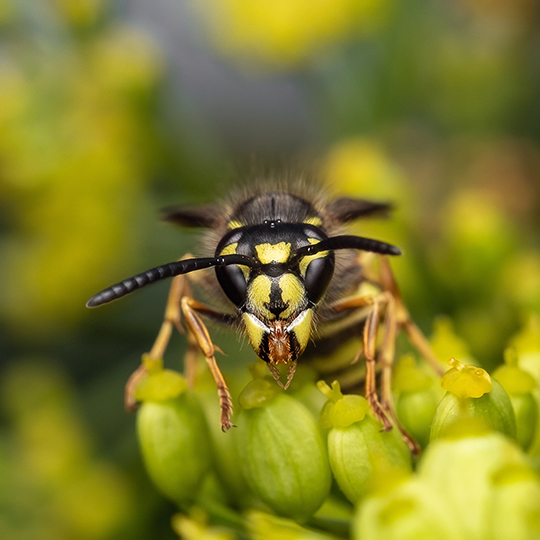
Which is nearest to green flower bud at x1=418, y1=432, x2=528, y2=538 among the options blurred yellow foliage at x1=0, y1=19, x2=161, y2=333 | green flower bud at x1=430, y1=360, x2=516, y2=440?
green flower bud at x1=430, y1=360, x2=516, y2=440

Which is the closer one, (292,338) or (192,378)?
(292,338)

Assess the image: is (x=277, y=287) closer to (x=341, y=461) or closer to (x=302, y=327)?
(x=302, y=327)

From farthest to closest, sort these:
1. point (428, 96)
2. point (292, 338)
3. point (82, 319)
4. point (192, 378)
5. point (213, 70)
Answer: point (213, 70)
point (428, 96)
point (82, 319)
point (192, 378)
point (292, 338)

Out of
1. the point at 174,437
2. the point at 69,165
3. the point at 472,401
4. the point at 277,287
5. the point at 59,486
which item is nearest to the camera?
the point at 472,401

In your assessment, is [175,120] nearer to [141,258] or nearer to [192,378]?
[141,258]

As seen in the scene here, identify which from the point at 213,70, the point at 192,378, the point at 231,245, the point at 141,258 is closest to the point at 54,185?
the point at 141,258

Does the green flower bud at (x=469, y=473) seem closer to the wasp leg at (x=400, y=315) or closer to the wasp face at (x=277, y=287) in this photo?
the wasp face at (x=277, y=287)

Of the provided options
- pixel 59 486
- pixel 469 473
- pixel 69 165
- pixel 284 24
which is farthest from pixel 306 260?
pixel 284 24
